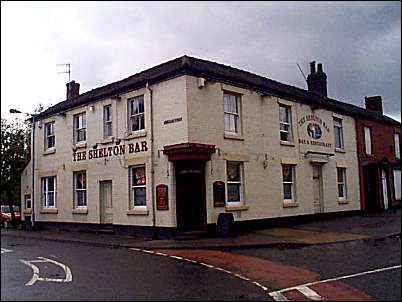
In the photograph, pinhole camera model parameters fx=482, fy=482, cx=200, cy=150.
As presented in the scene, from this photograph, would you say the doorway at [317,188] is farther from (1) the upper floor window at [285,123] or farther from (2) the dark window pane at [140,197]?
(2) the dark window pane at [140,197]

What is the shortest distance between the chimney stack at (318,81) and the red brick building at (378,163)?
102 inches

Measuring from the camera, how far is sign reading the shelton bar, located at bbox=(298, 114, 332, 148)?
23064 millimetres

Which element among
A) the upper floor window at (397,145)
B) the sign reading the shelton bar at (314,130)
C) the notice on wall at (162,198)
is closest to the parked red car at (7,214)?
the notice on wall at (162,198)

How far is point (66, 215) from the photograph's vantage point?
2297 cm

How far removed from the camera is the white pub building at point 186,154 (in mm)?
18016

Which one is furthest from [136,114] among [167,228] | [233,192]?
[233,192]

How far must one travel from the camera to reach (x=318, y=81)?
28.1 meters

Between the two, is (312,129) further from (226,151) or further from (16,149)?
(16,149)

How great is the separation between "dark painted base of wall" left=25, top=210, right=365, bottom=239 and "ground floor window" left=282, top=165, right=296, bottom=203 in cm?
91

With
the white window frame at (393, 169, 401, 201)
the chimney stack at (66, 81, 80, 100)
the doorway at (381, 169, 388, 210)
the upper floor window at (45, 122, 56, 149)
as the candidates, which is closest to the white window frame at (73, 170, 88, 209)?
the upper floor window at (45, 122, 56, 149)

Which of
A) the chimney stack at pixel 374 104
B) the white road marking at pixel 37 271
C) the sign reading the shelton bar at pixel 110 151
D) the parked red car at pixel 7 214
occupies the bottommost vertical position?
the white road marking at pixel 37 271

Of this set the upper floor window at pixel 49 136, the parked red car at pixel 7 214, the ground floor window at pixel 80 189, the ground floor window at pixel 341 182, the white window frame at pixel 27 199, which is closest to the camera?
the ground floor window at pixel 80 189

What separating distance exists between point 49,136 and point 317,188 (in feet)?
45.5

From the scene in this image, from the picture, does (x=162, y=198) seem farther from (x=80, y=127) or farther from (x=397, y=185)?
(x=397, y=185)
